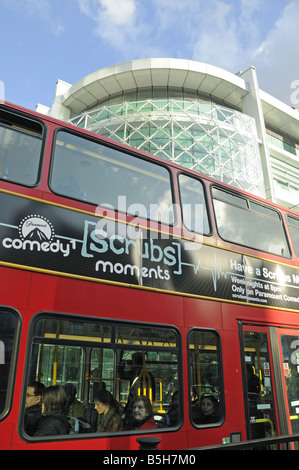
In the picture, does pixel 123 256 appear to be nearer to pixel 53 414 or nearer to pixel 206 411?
pixel 53 414

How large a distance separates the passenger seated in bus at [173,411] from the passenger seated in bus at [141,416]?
0.61 feet

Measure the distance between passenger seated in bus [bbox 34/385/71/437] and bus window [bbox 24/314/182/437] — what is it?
0.06 metres

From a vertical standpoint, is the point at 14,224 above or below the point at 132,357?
above

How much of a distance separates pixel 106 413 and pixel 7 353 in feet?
3.66

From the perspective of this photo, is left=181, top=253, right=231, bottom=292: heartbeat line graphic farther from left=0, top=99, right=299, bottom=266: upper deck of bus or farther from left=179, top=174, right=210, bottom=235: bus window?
left=179, top=174, right=210, bottom=235: bus window

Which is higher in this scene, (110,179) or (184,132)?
(184,132)

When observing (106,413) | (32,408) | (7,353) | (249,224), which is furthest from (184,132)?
(32,408)

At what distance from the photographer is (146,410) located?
135 inches

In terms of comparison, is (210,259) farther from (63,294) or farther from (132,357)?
(63,294)

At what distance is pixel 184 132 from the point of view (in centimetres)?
2364

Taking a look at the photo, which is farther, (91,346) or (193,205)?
(193,205)

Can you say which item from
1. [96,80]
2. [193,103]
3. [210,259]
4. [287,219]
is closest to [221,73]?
[193,103]

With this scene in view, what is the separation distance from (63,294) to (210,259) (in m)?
2.01

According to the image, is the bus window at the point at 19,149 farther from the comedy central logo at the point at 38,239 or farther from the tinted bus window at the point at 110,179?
the comedy central logo at the point at 38,239
